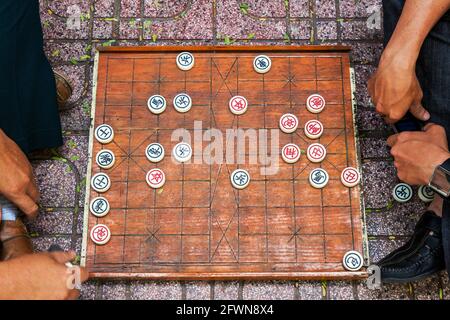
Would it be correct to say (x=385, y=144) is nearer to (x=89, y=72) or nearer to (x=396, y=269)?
(x=396, y=269)

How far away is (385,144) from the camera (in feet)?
7.77

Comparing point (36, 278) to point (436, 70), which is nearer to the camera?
point (36, 278)

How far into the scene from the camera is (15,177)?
1896 mm

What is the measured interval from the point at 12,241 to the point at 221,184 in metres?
0.77

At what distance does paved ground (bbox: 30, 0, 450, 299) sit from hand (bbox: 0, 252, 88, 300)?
38cm

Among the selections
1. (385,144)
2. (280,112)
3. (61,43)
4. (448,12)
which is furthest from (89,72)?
(448,12)

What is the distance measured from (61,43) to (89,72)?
188 mm

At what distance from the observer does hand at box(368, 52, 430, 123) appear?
1931 millimetres

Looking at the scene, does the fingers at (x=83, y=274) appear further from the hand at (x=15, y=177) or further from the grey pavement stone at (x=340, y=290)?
the grey pavement stone at (x=340, y=290)

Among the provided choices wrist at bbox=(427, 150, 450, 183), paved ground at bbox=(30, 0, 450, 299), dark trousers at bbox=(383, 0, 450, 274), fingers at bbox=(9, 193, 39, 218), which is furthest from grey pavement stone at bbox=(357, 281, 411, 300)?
fingers at bbox=(9, 193, 39, 218)

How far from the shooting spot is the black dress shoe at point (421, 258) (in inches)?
80.9

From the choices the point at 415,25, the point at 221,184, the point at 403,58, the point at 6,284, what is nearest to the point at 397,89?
the point at 403,58

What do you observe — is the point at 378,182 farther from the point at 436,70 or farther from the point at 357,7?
the point at 357,7
